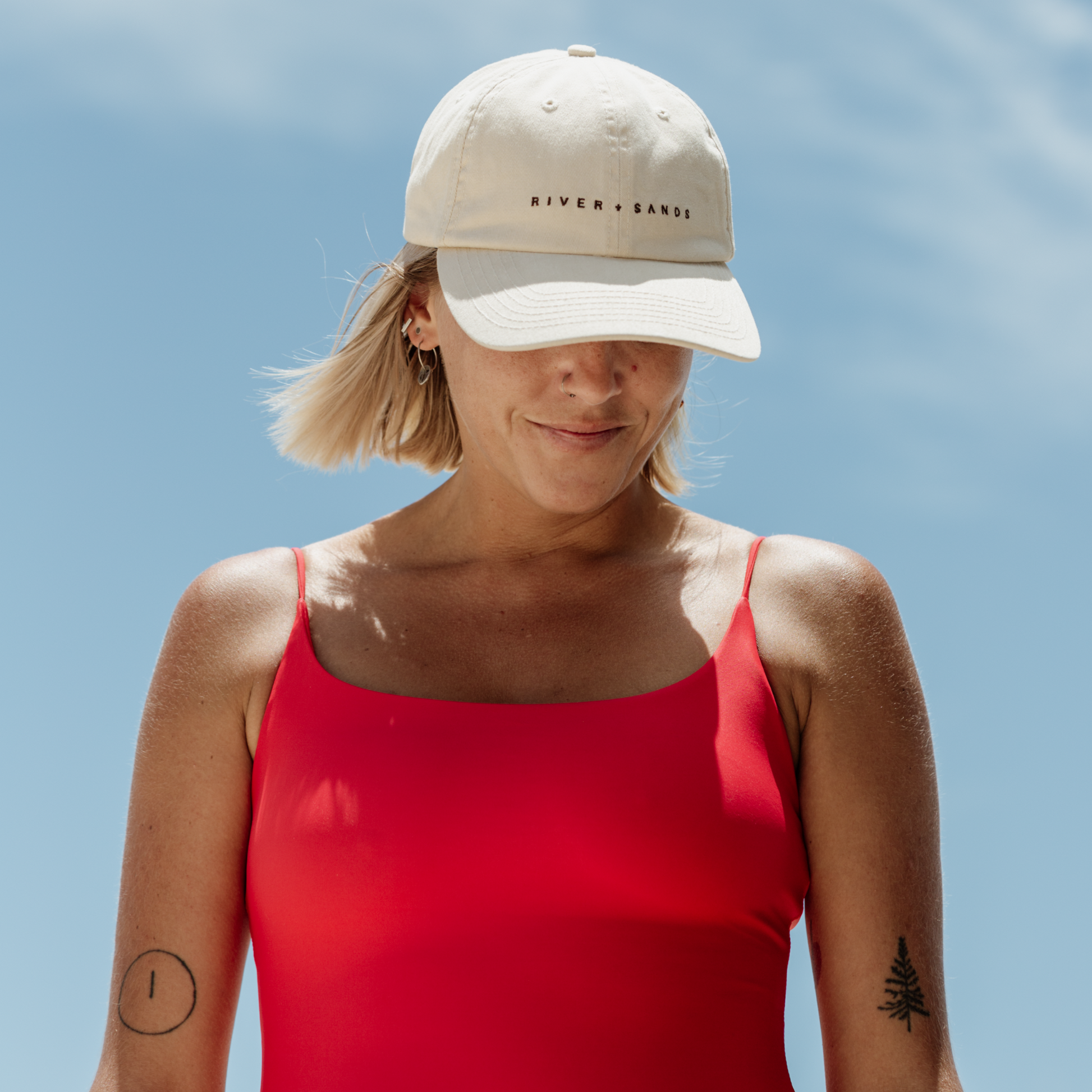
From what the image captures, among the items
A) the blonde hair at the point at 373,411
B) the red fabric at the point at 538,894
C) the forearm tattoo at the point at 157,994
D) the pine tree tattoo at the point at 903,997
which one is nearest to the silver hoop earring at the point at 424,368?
the blonde hair at the point at 373,411

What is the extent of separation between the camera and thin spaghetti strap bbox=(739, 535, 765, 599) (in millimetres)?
2438

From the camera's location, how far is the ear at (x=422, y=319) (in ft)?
8.43

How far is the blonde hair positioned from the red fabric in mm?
670

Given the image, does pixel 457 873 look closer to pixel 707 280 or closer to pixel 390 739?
pixel 390 739

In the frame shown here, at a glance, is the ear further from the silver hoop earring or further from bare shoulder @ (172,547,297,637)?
bare shoulder @ (172,547,297,637)

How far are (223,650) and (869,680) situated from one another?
1068mm

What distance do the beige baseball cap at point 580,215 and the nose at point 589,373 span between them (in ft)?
0.25

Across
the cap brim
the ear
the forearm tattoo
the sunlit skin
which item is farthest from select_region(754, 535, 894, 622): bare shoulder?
the forearm tattoo

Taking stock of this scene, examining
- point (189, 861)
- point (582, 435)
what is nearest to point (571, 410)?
point (582, 435)

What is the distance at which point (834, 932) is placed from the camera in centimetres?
230

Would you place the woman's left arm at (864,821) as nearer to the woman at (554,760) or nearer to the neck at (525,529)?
the woman at (554,760)

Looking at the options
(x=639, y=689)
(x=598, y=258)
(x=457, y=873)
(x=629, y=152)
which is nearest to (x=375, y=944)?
(x=457, y=873)

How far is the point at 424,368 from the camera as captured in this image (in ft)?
8.92

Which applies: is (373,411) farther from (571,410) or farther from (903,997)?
(903,997)
